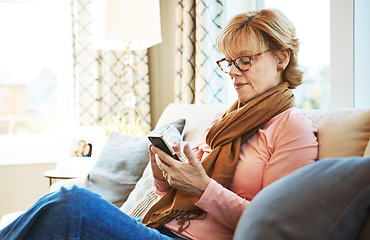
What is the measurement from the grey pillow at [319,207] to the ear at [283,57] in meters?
0.75

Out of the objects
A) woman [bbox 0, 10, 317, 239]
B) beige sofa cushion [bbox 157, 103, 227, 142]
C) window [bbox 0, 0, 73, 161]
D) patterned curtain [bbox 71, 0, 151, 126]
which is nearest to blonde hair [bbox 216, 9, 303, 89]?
woman [bbox 0, 10, 317, 239]

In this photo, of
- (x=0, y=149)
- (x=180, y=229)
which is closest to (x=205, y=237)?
(x=180, y=229)

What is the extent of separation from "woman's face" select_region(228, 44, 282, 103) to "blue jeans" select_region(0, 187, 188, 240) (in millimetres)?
652

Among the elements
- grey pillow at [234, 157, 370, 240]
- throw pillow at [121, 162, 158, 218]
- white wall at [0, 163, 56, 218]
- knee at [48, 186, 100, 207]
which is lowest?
white wall at [0, 163, 56, 218]

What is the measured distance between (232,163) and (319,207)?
2.20ft

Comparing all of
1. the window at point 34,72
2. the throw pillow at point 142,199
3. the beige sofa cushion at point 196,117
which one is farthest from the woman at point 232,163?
the window at point 34,72

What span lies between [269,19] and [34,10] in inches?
122

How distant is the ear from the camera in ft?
5.07

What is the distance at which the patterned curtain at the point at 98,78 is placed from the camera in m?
3.81

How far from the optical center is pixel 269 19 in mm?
1505

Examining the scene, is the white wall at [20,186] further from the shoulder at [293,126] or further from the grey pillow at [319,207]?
the grey pillow at [319,207]

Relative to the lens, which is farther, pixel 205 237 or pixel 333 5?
pixel 333 5

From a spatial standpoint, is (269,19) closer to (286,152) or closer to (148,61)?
(286,152)

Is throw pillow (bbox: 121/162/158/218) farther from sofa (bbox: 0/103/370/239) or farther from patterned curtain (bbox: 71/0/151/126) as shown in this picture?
patterned curtain (bbox: 71/0/151/126)
